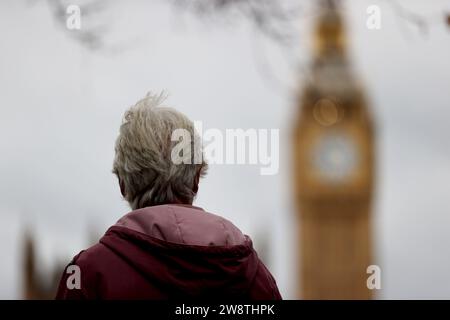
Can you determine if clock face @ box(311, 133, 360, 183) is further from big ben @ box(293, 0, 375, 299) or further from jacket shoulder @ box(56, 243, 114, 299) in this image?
jacket shoulder @ box(56, 243, 114, 299)

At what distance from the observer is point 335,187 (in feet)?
176

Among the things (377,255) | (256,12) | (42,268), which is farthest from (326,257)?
(256,12)

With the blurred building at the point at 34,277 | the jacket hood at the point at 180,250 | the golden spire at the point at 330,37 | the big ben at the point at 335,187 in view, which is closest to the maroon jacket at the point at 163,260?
the jacket hood at the point at 180,250

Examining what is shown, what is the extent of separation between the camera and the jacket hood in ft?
7.36

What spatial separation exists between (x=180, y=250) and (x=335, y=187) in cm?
5160

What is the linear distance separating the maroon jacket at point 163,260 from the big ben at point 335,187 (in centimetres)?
4852

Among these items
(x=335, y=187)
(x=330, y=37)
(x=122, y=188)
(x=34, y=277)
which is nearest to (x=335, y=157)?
(x=335, y=187)

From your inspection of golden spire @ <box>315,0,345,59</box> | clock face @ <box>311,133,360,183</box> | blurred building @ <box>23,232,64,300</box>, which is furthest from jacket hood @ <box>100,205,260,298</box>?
golden spire @ <box>315,0,345,59</box>

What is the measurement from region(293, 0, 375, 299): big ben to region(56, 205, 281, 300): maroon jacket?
48.5 m

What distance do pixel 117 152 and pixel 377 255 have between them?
5260cm

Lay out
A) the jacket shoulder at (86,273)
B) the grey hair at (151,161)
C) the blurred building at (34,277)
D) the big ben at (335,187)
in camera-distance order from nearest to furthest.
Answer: the jacket shoulder at (86,273), the grey hair at (151,161), the blurred building at (34,277), the big ben at (335,187)

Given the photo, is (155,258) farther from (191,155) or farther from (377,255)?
(377,255)

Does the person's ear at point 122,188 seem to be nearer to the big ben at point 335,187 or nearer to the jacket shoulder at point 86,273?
the jacket shoulder at point 86,273

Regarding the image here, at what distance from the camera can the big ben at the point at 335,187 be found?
52.3m
